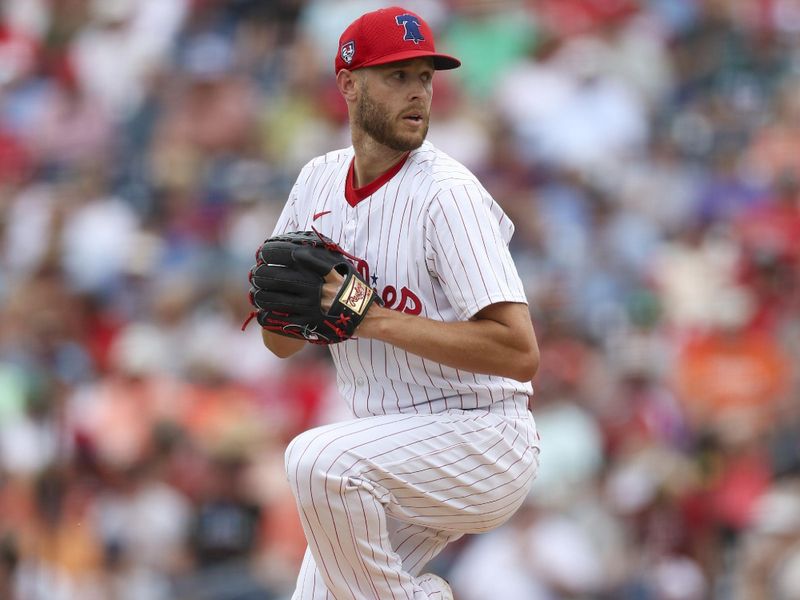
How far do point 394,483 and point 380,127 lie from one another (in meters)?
0.93

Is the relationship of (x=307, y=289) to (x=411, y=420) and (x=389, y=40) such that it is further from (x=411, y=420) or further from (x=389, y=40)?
(x=389, y=40)

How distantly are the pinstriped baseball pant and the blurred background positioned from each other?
2.19 metres

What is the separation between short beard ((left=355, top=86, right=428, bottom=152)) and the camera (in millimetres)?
3541

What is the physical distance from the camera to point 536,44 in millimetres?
9312

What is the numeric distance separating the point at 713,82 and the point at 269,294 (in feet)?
20.0

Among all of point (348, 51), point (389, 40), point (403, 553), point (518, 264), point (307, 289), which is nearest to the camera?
point (307, 289)

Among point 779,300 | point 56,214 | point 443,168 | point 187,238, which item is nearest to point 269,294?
point 443,168

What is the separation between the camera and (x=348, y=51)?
11.8ft

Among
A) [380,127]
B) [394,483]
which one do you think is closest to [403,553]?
[394,483]

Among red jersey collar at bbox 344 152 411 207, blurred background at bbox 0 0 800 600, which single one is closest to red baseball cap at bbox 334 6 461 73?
red jersey collar at bbox 344 152 411 207

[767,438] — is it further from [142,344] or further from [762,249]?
[142,344]

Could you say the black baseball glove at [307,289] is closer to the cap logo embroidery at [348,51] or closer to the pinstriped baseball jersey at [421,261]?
the pinstriped baseball jersey at [421,261]

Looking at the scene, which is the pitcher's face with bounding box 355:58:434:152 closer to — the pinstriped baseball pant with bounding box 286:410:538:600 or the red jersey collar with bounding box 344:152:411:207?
the red jersey collar with bounding box 344:152:411:207

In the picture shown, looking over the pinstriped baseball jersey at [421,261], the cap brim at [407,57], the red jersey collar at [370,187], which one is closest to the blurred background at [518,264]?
the pinstriped baseball jersey at [421,261]
